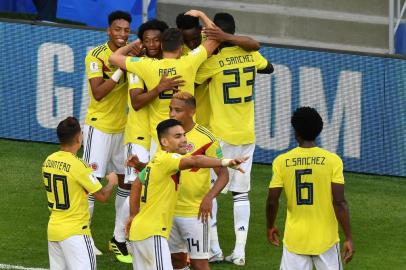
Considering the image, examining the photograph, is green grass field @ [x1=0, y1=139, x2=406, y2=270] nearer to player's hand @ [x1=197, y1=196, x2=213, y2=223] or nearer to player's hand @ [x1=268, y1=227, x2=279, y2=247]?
player's hand @ [x1=197, y1=196, x2=213, y2=223]

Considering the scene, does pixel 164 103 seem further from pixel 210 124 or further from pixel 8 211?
pixel 8 211

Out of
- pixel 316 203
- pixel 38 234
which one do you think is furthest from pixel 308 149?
pixel 38 234

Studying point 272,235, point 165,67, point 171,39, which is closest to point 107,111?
point 165,67

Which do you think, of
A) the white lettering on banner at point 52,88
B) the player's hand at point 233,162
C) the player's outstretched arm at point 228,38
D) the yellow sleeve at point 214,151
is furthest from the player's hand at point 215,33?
the white lettering on banner at point 52,88

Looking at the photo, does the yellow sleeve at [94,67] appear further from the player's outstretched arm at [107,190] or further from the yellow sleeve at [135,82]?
the player's outstretched arm at [107,190]

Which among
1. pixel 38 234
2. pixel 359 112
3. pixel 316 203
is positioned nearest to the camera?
pixel 316 203

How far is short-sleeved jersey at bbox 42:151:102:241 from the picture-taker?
401 inches

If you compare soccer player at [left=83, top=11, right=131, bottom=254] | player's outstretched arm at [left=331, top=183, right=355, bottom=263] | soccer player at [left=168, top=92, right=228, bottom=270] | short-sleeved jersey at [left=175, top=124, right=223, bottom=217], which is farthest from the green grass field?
player's outstretched arm at [left=331, top=183, right=355, bottom=263]

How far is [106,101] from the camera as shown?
41.6 ft

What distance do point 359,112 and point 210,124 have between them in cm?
394

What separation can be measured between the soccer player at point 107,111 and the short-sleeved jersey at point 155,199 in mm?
2601

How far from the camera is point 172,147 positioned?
9.80 metres

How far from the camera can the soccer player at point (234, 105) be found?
12328mm

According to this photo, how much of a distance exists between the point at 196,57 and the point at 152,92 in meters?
0.57
